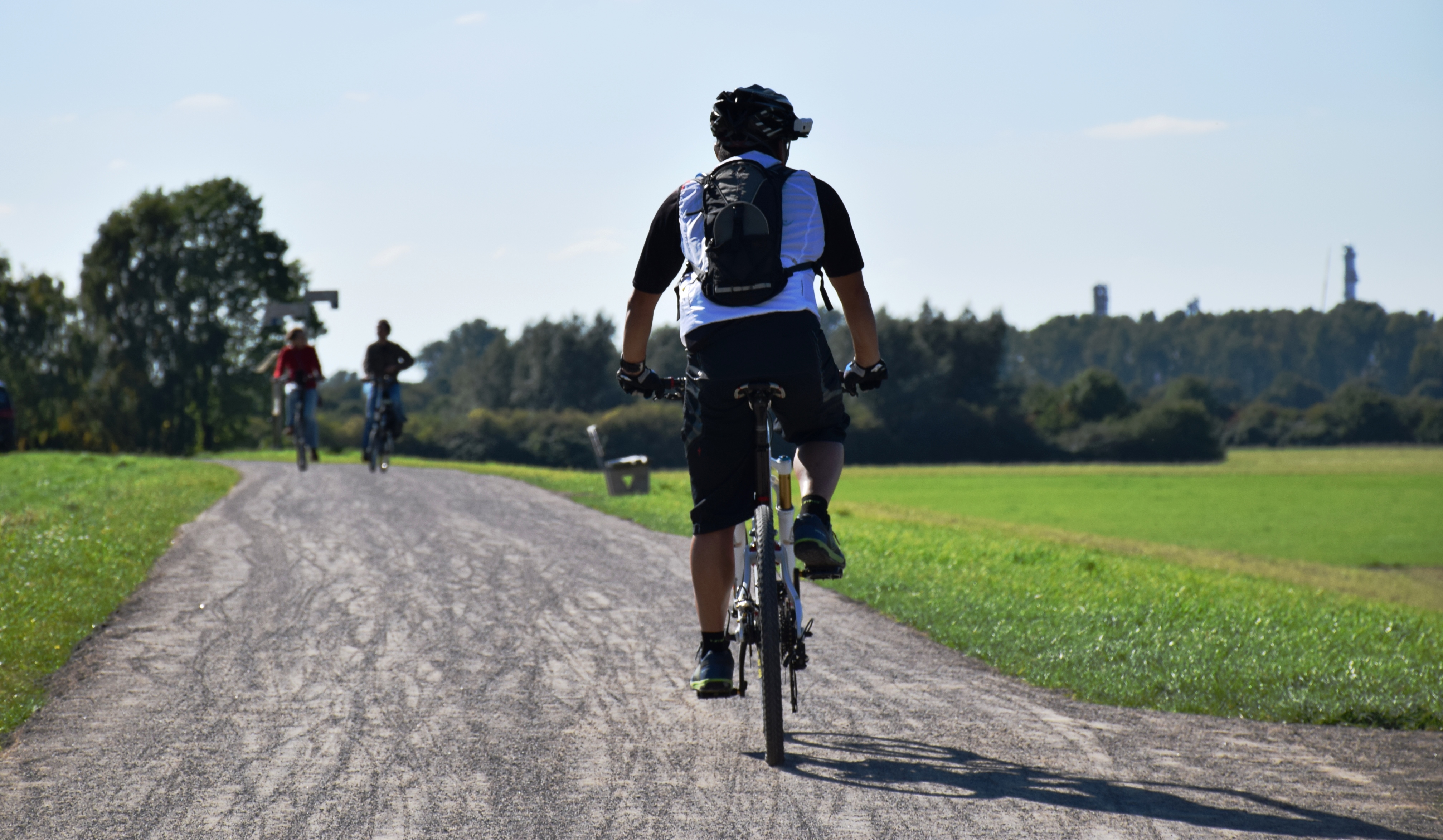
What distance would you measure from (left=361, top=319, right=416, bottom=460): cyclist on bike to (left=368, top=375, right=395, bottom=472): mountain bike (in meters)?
0.01

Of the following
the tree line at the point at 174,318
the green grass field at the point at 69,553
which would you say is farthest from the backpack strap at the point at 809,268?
the tree line at the point at 174,318

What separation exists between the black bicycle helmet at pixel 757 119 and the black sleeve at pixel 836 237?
24 cm

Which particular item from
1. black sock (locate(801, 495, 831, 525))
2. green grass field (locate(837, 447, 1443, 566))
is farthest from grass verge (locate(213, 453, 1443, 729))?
green grass field (locate(837, 447, 1443, 566))

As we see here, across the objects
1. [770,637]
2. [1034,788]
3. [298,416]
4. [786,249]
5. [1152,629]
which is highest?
[786,249]

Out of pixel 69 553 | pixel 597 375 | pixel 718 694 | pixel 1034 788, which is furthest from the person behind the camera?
pixel 597 375

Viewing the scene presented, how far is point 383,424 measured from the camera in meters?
17.6

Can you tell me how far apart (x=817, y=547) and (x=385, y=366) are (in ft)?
45.8

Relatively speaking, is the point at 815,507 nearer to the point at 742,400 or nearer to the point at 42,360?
the point at 742,400

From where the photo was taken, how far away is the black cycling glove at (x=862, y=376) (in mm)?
4477

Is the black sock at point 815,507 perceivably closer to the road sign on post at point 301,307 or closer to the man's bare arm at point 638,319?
the man's bare arm at point 638,319

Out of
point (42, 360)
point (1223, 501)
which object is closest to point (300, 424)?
point (1223, 501)

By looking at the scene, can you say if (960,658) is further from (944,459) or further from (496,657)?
(944,459)

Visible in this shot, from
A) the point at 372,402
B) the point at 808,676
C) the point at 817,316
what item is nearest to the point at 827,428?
the point at 817,316

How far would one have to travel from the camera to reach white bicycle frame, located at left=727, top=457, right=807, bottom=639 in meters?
4.30
